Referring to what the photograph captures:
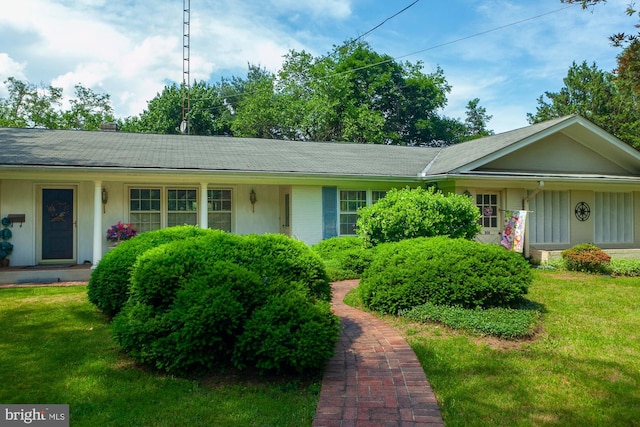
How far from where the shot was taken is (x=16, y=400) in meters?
3.67

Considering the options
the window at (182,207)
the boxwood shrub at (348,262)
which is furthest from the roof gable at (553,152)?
the window at (182,207)

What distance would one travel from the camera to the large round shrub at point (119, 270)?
19.6ft

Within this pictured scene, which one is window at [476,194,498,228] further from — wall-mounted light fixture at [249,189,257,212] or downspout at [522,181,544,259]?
wall-mounted light fixture at [249,189,257,212]

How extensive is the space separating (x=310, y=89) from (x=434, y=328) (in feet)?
102

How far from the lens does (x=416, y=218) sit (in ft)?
29.2

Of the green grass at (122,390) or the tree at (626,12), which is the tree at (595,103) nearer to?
the tree at (626,12)

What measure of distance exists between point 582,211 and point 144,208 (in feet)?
43.6

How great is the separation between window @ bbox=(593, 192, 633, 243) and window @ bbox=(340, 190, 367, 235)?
7.72 m

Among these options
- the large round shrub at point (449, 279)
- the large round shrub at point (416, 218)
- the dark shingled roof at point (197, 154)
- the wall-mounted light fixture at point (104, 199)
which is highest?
the dark shingled roof at point (197, 154)

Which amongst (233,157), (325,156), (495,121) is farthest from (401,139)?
(233,157)

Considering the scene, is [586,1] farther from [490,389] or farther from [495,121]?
[495,121]

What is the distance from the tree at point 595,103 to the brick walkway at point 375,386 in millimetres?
30044

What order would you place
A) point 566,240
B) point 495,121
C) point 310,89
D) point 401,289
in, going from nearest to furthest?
point 401,289 < point 566,240 < point 310,89 < point 495,121

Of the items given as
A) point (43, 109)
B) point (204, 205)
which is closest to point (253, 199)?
point (204, 205)
